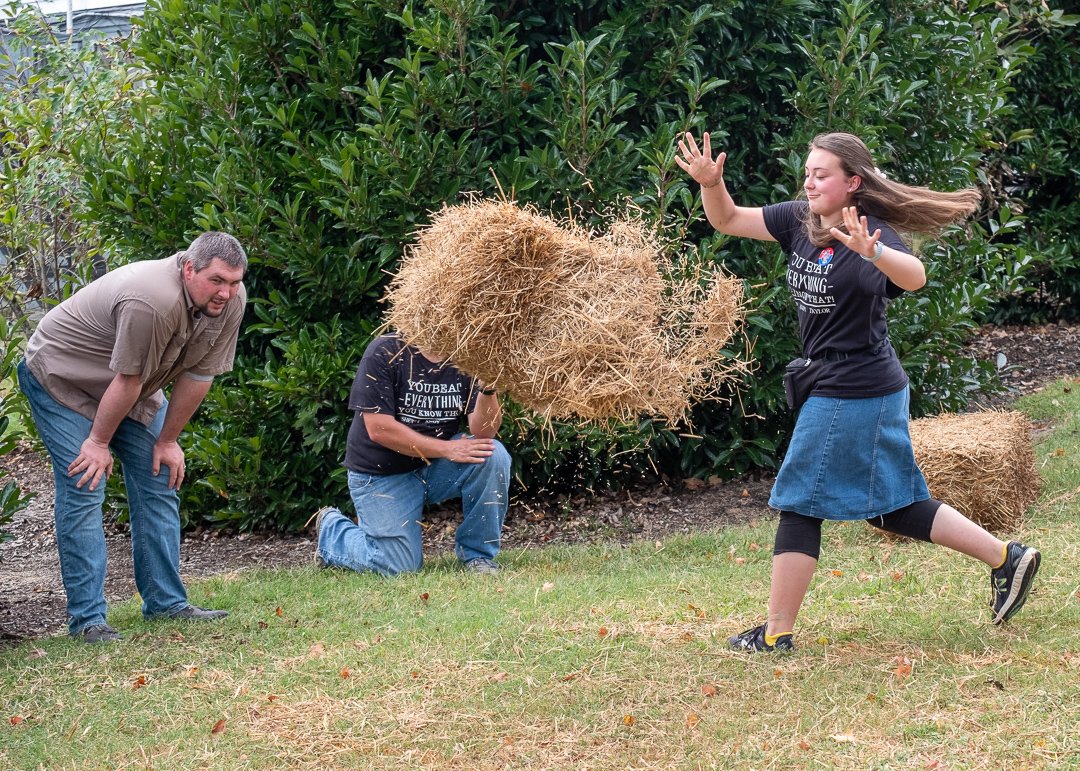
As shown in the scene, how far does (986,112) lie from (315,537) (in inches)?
216

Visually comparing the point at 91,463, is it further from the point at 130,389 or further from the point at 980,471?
the point at 980,471

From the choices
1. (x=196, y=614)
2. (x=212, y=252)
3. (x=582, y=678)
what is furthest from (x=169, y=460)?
(x=582, y=678)

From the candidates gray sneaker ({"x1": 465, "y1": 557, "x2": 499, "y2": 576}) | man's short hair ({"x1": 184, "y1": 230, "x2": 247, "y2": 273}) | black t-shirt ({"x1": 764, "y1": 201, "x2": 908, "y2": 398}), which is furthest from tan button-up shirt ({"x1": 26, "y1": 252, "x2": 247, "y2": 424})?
black t-shirt ({"x1": 764, "y1": 201, "x2": 908, "y2": 398})

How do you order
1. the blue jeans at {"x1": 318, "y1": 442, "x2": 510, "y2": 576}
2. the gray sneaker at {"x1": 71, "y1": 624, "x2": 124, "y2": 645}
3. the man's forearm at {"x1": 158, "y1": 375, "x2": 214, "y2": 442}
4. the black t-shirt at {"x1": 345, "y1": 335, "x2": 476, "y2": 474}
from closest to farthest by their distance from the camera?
the gray sneaker at {"x1": 71, "y1": 624, "x2": 124, "y2": 645}
the man's forearm at {"x1": 158, "y1": 375, "x2": 214, "y2": 442}
the black t-shirt at {"x1": 345, "y1": 335, "x2": 476, "y2": 474}
the blue jeans at {"x1": 318, "y1": 442, "x2": 510, "y2": 576}

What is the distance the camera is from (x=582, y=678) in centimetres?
423

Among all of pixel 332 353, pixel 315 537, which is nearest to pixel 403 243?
pixel 332 353

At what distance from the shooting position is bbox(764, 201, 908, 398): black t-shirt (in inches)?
162

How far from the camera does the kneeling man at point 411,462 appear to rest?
5848 millimetres

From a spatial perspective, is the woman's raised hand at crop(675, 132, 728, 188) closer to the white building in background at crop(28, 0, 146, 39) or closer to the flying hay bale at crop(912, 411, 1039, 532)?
the flying hay bale at crop(912, 411, 1039, 532)

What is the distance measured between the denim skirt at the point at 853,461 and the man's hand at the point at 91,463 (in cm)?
301

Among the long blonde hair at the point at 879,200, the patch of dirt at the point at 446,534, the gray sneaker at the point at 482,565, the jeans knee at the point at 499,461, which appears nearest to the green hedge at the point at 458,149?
the patch of dirt at the point at 446,534

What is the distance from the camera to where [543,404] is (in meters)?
4.52

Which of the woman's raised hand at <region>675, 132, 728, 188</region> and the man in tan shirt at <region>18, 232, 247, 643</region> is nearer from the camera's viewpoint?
the woman's raised hand at <region>675, 132, 728, 188</region>

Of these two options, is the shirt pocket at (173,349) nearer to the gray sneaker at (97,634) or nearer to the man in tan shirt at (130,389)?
the man in tan shirt at (130,389)
